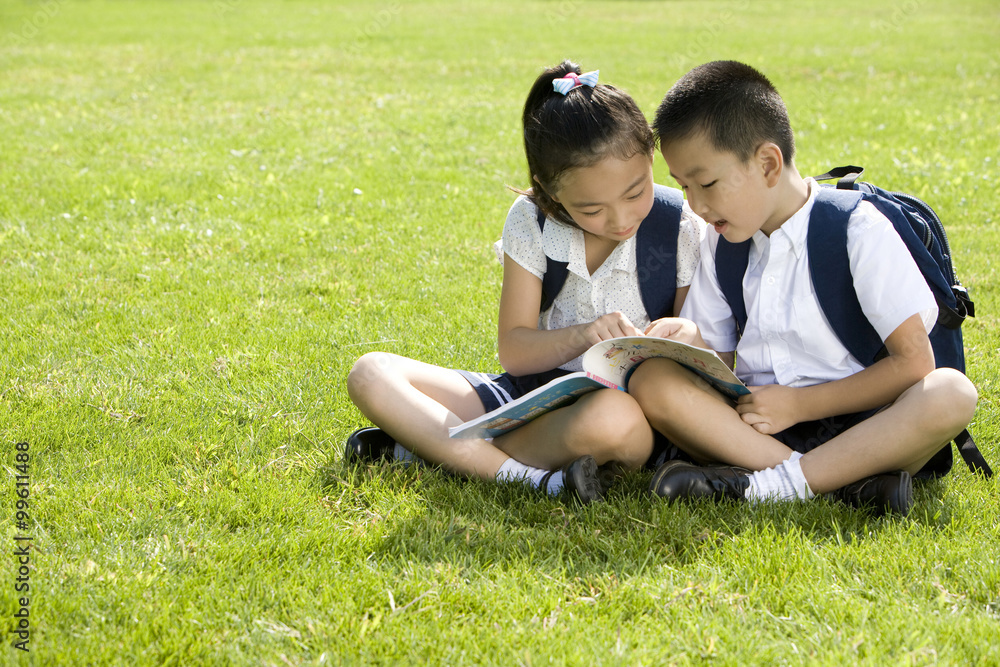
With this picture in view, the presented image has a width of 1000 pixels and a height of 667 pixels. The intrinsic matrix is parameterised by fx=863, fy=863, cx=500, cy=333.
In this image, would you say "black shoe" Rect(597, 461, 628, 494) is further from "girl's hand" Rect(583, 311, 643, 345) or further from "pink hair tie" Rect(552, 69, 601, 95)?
"pink hair tie" Rect(552, 69, 601, 95)

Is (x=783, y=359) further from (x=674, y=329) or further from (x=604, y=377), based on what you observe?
(x=604, y=377)

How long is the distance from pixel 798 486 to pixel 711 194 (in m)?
0.94

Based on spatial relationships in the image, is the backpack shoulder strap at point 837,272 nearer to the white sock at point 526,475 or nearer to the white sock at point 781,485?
the white sock at point 781,485

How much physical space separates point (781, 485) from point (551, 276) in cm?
102

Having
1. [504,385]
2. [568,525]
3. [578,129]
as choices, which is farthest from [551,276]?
[568,525]

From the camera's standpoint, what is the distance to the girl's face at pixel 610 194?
2641 mm

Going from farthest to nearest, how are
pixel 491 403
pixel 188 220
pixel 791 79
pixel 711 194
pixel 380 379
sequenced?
pixel 791 79
pixel 188 220
pixel 491 403
pixel 380 379
pixel 711 194

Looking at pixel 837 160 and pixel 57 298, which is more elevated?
pixel 837 160

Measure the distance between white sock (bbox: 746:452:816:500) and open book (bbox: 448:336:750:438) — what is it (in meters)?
0.27

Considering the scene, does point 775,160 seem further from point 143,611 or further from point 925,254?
point 143,611

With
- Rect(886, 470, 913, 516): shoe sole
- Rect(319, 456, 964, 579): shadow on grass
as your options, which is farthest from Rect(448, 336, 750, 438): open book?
Rect(886, 470, 913, 516): shoe sole

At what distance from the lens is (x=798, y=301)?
2.74 metres

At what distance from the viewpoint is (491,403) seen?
311 cm

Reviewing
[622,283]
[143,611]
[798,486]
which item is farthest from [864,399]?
[143,611]
